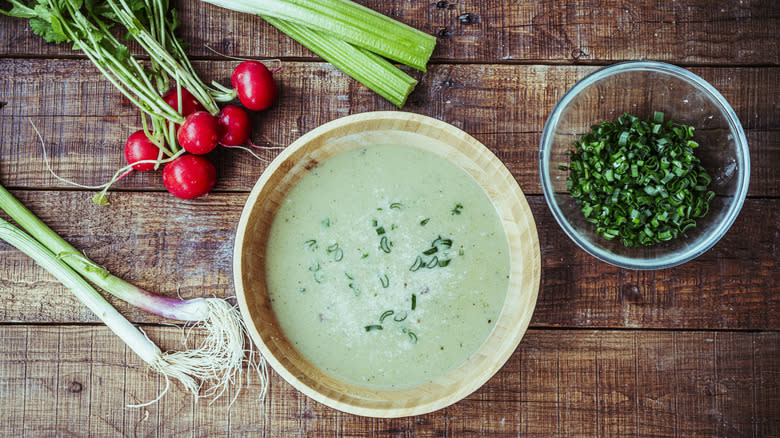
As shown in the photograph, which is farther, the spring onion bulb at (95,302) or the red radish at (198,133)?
the spring onion bulb at (95,302)

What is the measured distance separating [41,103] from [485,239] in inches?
59.6

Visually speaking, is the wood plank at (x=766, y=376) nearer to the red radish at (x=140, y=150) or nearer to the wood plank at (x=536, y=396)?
the wood plank at (x=536, y=396)

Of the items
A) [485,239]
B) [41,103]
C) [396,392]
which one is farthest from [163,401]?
[485,239]

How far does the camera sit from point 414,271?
1606 millimetres

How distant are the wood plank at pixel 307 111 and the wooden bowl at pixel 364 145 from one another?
169 mm

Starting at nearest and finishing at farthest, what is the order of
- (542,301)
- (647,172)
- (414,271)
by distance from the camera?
(647,172) < (414,271) < (542,301)

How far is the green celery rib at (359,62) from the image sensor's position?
5.42ft

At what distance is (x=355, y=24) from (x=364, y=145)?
0.37 metres

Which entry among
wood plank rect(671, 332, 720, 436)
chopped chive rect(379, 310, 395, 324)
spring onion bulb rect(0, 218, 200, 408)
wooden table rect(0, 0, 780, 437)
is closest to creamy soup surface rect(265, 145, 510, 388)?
chopped chive rect(379, 310, 395, 324)

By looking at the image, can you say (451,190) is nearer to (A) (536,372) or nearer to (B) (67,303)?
(A) (536,372)

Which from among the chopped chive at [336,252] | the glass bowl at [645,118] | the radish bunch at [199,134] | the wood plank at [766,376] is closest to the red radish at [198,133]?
the radish bunch at [199,134]

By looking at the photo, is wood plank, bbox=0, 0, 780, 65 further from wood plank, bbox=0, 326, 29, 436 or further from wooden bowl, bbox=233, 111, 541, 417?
wood plank, bbox=0, 326, 29, 436

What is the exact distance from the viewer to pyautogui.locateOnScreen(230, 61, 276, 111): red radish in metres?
1.61

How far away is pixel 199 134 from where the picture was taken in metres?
1.56
